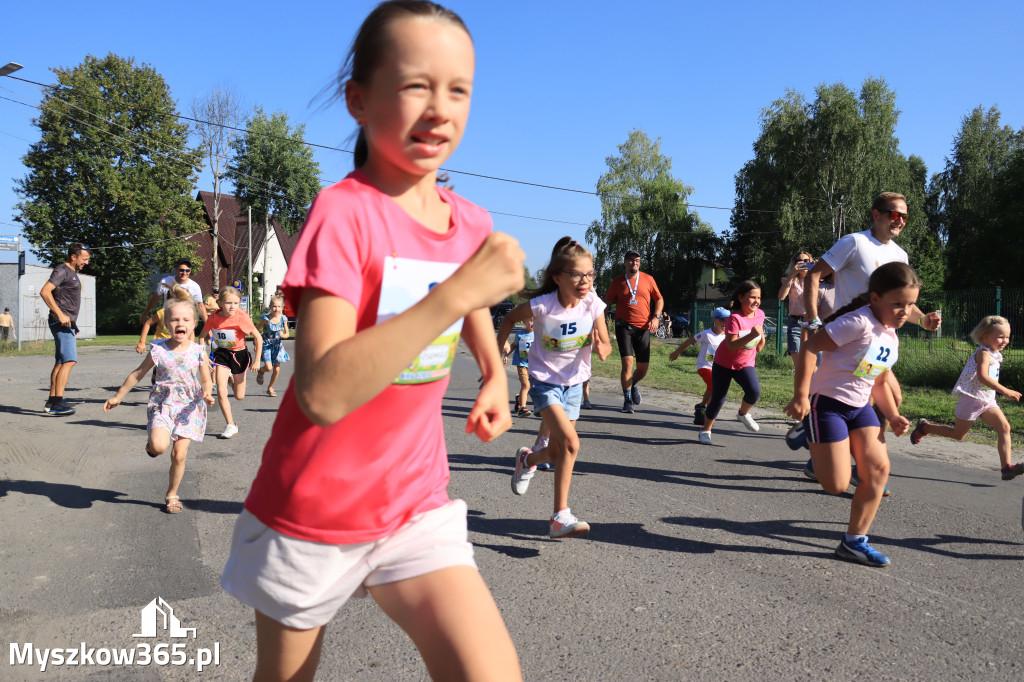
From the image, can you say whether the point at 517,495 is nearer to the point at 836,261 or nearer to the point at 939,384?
the point at 836,261

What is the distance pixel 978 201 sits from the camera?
5416cm

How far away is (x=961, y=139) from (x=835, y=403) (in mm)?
61817

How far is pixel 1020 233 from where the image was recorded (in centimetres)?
4425

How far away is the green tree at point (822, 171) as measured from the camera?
41906mm

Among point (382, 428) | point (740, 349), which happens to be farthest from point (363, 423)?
point (740, 349)

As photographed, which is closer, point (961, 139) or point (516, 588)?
point (516, 588)

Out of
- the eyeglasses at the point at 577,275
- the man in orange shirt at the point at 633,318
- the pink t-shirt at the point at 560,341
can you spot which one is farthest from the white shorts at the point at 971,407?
the man in orange shirt at the point at 633,318

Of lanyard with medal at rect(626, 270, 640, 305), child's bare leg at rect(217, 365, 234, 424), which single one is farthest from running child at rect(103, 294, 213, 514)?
lanyard with medal at rect(626, 270, 640, 305)

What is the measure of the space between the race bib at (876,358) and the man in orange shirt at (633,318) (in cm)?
639

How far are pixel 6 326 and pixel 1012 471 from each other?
105 ft

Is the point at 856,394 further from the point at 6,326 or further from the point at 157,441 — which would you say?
the point at 6,326

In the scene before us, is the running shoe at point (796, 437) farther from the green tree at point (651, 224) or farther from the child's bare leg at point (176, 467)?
the green tree at point (651, 224)

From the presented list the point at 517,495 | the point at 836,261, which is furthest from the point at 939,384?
the point at 517,495

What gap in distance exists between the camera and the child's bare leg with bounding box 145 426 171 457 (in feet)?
17.9
